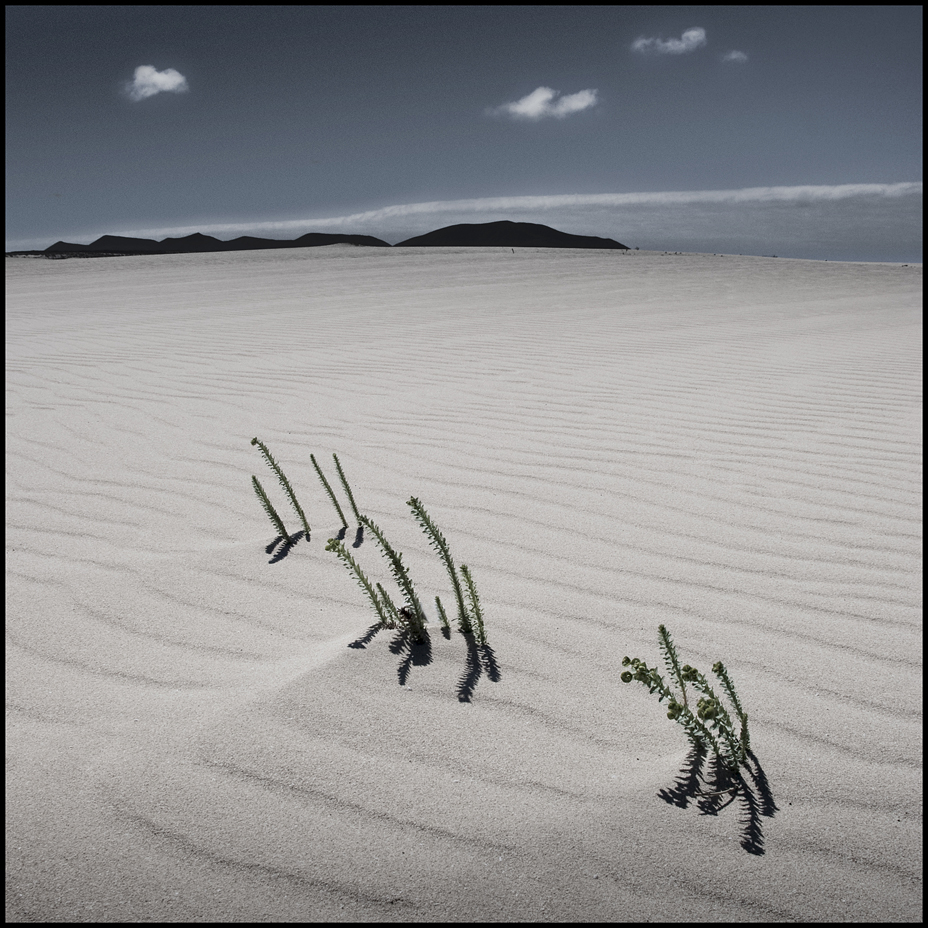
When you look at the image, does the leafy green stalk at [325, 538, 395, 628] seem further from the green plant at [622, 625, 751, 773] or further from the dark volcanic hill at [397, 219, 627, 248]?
the dark volcanic hill at [397, 219, 627, 248]

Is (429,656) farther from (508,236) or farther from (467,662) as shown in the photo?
(508,236)

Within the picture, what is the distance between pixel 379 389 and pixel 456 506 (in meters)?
2.46

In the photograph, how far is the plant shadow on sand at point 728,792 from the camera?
4.34ft

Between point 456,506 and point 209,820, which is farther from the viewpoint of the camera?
point 456,506

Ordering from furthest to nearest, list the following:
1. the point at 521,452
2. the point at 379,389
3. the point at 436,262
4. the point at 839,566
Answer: the point at 436,262 < the point at 379,389 < the point at 521,452 < the point at 839,566

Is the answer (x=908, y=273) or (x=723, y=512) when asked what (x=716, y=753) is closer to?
(x=723, y=512)

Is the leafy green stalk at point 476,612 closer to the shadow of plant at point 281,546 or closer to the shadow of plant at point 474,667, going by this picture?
the shadow of plant at point 474,667

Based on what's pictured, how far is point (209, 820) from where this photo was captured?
1327mm

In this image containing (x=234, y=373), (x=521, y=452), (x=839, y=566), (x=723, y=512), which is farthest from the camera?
(x=234, y=373)

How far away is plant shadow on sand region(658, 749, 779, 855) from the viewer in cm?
132

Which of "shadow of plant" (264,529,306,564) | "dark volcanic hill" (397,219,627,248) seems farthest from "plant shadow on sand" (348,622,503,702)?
"dark volcanic hill" (397,219,627,248)

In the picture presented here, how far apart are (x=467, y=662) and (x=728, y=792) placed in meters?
0.68

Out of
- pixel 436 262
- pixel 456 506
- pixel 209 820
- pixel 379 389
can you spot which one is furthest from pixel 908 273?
pixel 209 820

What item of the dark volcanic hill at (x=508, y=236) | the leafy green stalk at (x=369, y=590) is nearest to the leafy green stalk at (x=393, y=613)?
the leafy green stalk at (x=369, y=590)
